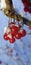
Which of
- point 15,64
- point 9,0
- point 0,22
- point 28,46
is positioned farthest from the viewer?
point 0,22

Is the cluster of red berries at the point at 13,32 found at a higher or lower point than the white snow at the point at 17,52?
higher

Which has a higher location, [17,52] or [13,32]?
[13,32]

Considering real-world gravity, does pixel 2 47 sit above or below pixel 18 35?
below

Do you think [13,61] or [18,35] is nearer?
[18,35]

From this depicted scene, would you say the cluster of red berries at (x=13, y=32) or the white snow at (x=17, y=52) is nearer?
the cluster of red berries at (x=13, y=32)

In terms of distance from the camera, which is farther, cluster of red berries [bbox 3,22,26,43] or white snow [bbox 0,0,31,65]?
white snow [bbox 0,0,31,65]

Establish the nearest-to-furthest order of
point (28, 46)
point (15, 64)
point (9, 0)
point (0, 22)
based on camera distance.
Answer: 1. point (9, 0)
2. point (15, 64)
3. point (28, 46)
4. point (0, 22)

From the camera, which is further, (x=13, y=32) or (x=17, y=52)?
(x=17, y=52)

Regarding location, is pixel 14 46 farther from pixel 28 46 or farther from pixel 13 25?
pixel 13 25

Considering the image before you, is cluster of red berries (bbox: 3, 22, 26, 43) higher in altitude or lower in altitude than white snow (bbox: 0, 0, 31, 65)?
higher

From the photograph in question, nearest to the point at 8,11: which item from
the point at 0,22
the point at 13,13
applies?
the point at 13,13

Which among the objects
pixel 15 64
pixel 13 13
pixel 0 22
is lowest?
pixel 15 64
